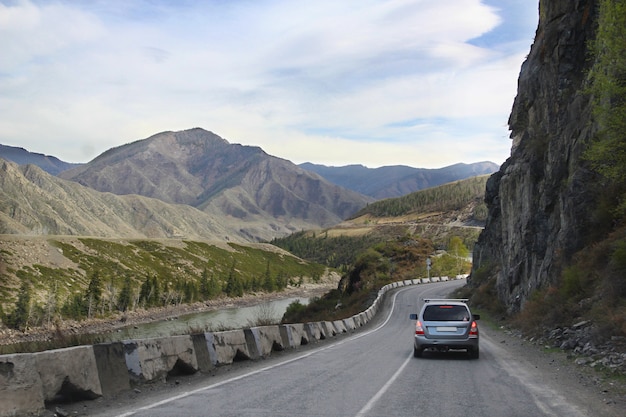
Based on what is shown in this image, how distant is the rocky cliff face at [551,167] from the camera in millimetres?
24328

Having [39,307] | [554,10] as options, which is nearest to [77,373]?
[554,10]

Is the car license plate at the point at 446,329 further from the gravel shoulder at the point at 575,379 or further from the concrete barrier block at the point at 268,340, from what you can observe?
the concrete barrier block at the point at 268,340

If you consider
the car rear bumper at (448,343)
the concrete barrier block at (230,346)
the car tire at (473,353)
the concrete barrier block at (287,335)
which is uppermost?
the concrete barrier block at (230,346)

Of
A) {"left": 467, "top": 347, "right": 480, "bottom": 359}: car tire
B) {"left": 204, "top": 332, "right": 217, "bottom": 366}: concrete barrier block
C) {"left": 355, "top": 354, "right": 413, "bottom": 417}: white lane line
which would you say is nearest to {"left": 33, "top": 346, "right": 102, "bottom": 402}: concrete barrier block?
{"left": 204, "top": 332, "right": 217, "bottom": 366}: concrete barrier block

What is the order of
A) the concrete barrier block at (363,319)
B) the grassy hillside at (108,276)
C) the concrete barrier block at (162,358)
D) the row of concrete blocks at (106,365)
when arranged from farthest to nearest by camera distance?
the grassy hillside at (108,276)
the concrete barrier block at (363,319)
the concrete barrier block at (162,358)
the row of concrete blocks at (106,365)

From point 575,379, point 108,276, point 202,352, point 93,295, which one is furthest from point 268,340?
point 108,276

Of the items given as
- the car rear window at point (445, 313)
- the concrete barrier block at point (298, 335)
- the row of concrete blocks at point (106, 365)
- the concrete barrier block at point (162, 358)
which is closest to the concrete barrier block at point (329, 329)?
the concrete barrier block at point (298, 335)

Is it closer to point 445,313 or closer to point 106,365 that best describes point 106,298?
point 445,313

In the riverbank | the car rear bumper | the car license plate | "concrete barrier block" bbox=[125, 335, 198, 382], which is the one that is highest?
"concrete barrier block" bbox=[125, 335, 198, 382]

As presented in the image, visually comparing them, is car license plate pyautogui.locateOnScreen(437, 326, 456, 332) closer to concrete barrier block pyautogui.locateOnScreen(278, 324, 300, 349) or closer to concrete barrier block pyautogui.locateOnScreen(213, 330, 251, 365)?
concrete barrier block pyautogui.locateOnScreen(278, 324, 300, 349)

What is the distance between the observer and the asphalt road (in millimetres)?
8461

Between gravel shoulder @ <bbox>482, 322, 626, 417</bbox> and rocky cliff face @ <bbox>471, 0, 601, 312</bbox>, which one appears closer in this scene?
gravel shoulder @ <bbox>482, 322, 626, 417</bbox>

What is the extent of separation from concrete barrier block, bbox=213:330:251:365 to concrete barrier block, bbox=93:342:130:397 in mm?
3475

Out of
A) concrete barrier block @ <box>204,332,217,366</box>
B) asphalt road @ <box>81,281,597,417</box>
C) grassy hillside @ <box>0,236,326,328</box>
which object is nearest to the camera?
asphalt road @ <box>81,281,597,417</box>
